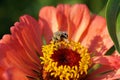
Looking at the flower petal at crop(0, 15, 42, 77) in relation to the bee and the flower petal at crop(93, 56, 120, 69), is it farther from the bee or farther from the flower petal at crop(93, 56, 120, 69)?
the flower petal at crop(93, 56, 120, 69)

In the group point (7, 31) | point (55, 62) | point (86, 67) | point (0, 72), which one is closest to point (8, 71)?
point (0, 72)

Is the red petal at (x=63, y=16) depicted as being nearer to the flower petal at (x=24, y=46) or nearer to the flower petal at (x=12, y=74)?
the flower petal at (x=24, y=46)

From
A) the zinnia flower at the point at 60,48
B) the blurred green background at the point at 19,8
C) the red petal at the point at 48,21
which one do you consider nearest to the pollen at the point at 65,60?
the zinnia flower at the point at 60,48

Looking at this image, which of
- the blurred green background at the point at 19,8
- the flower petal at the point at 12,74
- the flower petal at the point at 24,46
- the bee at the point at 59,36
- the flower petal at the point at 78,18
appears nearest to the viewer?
the flower petal at the point at 12,74

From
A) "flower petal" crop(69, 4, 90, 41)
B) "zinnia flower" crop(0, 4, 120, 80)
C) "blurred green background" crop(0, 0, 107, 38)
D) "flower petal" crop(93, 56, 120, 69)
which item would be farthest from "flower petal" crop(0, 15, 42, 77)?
"blurred green background" crop(0, 0, 107, 38)

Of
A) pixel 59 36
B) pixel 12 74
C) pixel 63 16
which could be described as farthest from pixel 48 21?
pixel 12 74

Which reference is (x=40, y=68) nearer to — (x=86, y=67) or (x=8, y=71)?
(x=86, y=67)
